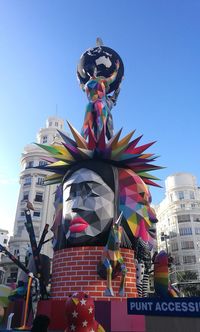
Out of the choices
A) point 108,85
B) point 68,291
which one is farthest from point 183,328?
point 108,85

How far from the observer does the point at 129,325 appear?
38.7 ft

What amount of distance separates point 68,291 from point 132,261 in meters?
3.77

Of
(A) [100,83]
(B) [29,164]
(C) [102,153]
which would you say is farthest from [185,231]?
(C) [102,153]

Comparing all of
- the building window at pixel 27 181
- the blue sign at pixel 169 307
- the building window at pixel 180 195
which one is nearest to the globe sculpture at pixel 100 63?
the blue sign at pixel 169 307

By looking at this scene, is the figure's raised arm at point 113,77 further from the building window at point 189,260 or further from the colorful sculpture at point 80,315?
the building window at point 189,260

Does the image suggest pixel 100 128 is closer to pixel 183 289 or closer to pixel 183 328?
pixel 183 328

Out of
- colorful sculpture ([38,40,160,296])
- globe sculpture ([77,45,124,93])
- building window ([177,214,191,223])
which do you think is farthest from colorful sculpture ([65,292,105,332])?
building window ([177,214,191,223])

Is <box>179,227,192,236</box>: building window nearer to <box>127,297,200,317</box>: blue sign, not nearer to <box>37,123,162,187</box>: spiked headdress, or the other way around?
<box>37,123,162,187</box>: spiked headdress

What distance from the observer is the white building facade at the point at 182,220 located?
172ft

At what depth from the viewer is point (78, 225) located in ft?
50.6

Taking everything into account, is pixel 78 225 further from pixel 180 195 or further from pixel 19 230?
pixel 180 195

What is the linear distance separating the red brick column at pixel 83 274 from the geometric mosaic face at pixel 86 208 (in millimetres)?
619

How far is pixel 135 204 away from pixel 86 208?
300 centimetres

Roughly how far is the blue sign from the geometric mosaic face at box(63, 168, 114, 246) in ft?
26.8
